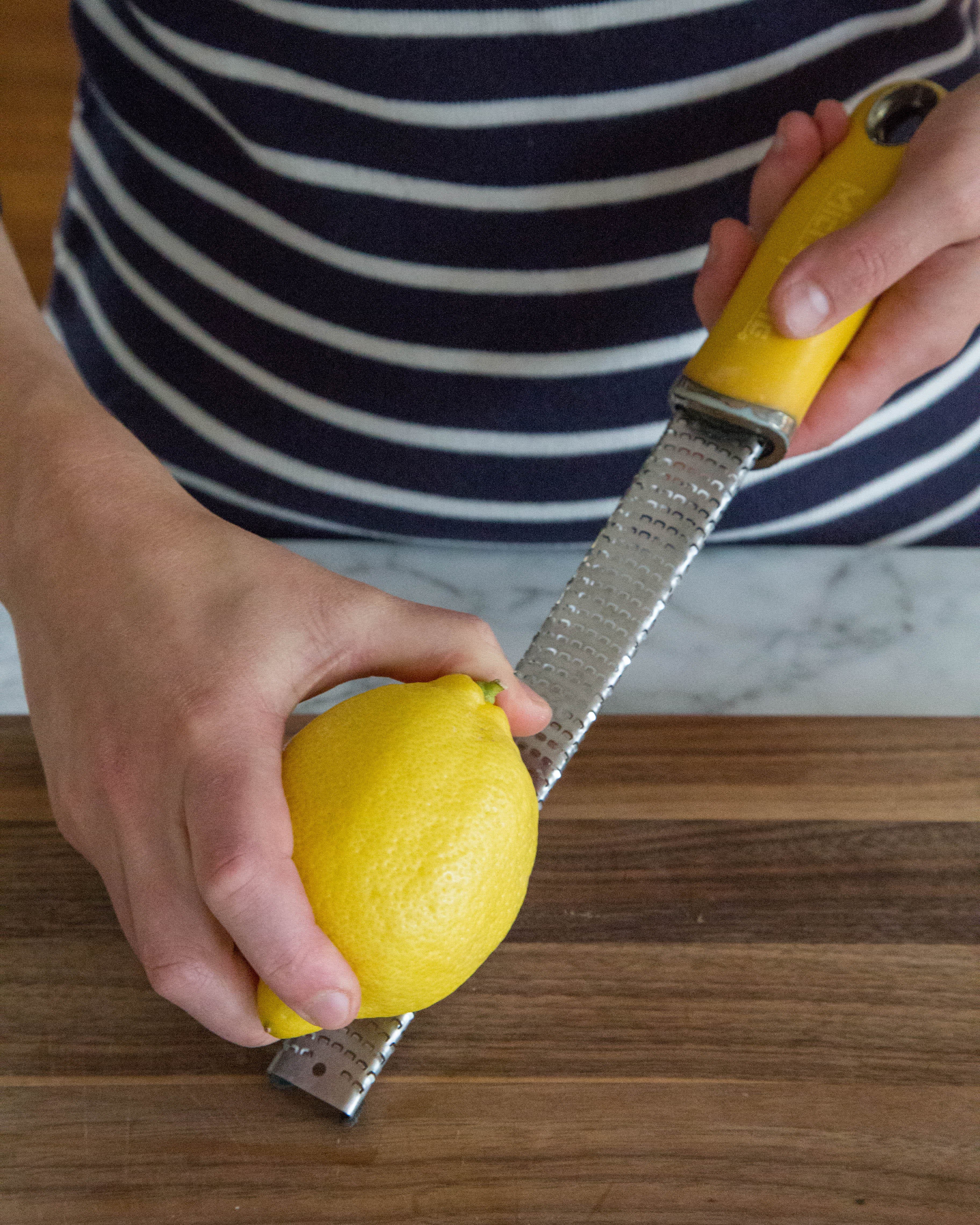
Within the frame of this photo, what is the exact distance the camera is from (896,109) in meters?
0.76

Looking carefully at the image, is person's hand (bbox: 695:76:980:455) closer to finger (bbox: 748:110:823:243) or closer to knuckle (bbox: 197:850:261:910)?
finger (bbox: 748:110:823:243)

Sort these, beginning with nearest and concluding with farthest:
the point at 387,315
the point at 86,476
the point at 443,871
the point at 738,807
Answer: the point at 443,871 < the point at 86,476 < the point at 738,807 < the point at 387,315

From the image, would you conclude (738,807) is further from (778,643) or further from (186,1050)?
(186,1050)

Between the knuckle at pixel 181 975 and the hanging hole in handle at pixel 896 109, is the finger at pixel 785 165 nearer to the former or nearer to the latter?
the hanging hole in handle at pixel 896 109

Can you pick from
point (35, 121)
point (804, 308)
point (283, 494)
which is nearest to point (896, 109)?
point (804, 308)

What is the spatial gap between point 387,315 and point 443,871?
55 centimetres

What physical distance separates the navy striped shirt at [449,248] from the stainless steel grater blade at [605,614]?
212 mm

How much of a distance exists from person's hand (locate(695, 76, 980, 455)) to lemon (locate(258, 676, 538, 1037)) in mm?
366

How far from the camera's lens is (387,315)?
0.91 meters

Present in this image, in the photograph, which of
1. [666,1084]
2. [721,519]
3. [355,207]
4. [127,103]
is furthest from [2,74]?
[666,1084]

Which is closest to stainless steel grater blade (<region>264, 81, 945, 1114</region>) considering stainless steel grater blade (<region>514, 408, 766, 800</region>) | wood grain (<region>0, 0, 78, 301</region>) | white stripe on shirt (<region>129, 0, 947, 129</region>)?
stainless steel grater blade (<region>514, 408, 766, 800</region>)

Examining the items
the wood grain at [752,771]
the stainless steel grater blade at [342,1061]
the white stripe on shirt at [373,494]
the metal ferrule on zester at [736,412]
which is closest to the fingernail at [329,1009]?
the stainless steel grater blade at [342,1061]

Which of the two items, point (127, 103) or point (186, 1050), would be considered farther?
point (127, 103)

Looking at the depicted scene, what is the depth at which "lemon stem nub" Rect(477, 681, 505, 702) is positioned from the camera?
588mm
